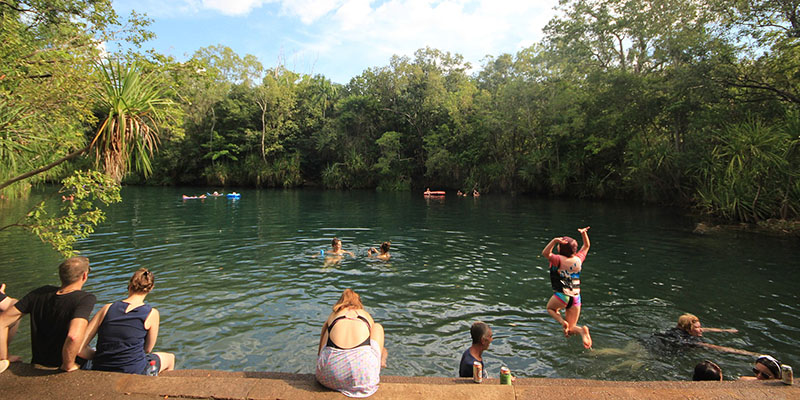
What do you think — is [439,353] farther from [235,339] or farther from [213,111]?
[213,111]

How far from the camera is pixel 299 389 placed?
4.08 metres

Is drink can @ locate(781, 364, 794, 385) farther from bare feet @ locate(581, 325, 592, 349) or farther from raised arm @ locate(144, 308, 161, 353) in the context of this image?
raised arm @ locate(144, 308, 161, 353)

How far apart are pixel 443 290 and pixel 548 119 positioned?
3515 centimetres

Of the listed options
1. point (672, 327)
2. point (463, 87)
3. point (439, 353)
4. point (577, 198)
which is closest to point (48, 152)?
point (439, 353)

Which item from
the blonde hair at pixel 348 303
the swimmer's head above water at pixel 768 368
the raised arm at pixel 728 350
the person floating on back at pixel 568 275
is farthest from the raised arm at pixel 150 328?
the raised arm at pixel 728 350

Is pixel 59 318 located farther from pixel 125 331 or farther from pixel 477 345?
pixel 477 345

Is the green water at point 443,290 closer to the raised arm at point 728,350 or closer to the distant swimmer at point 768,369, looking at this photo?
the raised arm at point 728,350

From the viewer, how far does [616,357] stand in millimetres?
6527

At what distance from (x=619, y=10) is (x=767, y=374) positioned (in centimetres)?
3747

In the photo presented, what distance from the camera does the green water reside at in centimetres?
656

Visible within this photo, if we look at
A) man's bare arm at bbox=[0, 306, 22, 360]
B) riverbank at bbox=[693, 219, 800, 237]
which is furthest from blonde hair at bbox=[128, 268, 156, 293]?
riverbank at bbox=[693, 219, 800, 237]

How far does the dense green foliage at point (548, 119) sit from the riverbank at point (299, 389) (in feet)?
10.1

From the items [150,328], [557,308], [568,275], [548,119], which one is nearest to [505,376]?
[568,275]

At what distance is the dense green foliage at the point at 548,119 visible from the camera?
18984 millimetres
